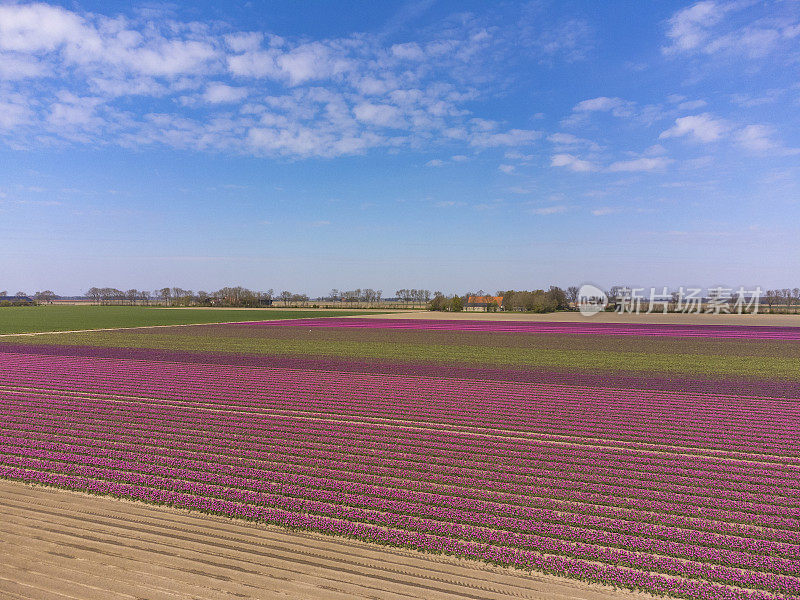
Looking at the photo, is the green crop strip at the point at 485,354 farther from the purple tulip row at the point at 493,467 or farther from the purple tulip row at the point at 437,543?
the purple tulip row at the point at 437,543

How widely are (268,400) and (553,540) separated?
10119mm

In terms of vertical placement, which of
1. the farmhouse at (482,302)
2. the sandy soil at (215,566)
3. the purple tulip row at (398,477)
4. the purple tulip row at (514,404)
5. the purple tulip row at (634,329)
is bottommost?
the sandy soil at (215,566)

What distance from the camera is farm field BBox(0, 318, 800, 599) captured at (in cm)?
605

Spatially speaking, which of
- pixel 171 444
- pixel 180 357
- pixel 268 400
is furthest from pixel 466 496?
pixel 180 357

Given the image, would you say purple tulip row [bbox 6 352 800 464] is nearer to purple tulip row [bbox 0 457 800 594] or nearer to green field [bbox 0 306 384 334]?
purple tulip row [bbox 0 457 800 594]

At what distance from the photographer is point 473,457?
9.08m

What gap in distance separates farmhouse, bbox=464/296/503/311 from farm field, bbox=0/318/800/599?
9217 cm

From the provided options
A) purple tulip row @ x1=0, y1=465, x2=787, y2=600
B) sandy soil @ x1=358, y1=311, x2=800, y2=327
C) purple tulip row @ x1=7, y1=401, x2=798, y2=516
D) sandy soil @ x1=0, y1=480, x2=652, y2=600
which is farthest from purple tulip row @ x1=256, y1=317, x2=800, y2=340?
sandy soil @ x1=0, y1=480, x2=652, y2=600

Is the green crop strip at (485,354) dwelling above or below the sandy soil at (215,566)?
above

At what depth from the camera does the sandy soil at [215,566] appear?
5.17m

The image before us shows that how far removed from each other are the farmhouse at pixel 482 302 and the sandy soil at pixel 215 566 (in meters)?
103

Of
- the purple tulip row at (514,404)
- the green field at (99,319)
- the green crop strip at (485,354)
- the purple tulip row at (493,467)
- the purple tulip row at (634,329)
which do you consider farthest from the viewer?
the green field at (99,319)

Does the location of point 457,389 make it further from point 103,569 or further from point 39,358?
point 39,358

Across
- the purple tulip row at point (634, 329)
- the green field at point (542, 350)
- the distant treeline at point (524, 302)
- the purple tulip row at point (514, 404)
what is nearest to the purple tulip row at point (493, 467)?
the purple tulip row at point (514, 404)
